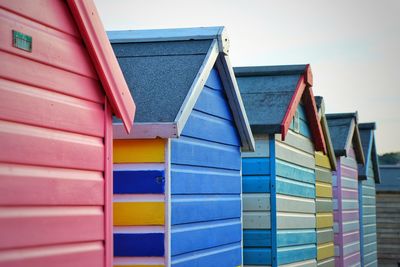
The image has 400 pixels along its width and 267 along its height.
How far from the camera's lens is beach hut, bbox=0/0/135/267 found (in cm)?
413

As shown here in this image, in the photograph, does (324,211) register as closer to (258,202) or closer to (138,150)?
(258,202)

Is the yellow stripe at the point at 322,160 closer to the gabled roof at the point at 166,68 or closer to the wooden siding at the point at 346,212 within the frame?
the wooden siding at the point at 346,212

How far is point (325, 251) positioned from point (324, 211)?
0.64m

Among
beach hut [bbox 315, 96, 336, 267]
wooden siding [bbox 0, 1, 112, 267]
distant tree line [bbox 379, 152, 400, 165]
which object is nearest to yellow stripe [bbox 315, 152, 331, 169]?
beach hut [bbox 315, 96, 336, 267]

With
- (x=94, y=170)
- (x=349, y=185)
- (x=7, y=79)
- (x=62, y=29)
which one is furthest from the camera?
(x=349, y=185)

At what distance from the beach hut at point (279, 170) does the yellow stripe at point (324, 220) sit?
25.4 inches

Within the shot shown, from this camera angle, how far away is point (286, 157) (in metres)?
10.3

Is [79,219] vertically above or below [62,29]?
below

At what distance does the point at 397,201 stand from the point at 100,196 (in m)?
23.2

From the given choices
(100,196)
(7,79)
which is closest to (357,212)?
(100,196)

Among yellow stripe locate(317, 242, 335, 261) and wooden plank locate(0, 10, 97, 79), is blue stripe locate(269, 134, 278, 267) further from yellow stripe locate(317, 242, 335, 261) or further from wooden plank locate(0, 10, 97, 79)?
wooden plank locate(0, 10, 97, 79)

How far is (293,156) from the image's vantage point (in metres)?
10.6

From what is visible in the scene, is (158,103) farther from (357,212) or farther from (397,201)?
(397,201)

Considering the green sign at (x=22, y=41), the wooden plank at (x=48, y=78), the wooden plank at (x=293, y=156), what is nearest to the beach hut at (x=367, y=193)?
the wooden plank at (x=293, y=156)
